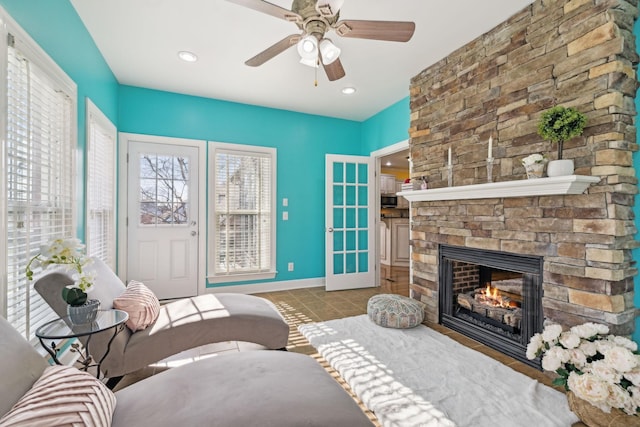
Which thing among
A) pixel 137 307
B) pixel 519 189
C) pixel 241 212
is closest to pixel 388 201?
pixel 241 212

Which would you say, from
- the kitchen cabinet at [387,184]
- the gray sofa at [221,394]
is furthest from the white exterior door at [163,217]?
the kitchen cabinet at [387,184]

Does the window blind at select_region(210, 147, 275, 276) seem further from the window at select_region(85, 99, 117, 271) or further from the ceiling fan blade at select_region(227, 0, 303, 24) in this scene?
the ceiling fan blade at select_region(227, 0, 303, 24)

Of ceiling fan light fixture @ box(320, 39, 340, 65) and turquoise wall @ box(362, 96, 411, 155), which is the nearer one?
ceiling fan light fixture @ box(320, 39, 340, 65)

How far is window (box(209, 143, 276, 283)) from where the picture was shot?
412 cm

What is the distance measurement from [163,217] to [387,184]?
4954mm

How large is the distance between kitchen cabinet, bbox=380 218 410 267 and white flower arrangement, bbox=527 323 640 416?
14.8 feet

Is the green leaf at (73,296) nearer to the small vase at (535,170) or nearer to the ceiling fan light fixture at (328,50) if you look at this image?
the ceiling fan light fixture at (328,50)

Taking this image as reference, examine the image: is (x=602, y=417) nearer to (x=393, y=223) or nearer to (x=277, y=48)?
(x=277, y=48)

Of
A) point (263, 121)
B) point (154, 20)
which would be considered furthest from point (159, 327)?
point (263, 121)

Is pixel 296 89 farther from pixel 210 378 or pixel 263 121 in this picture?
pixel 210 378

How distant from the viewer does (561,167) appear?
197 cm

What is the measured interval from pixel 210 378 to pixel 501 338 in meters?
2.35

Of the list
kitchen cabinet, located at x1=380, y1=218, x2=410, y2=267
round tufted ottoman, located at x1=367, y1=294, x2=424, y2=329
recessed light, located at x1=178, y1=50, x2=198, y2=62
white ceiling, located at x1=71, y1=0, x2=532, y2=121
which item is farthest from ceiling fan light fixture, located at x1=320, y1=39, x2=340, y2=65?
kitchen cabinet, located at x1=380, y1=218, x2=410, y2=267

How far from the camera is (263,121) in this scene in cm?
438
